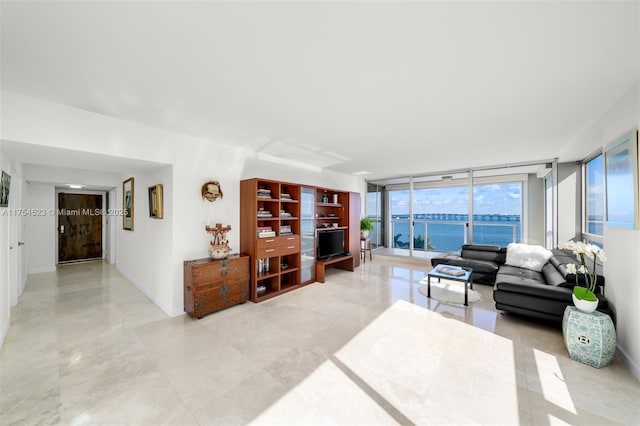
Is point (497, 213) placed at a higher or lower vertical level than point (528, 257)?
higher

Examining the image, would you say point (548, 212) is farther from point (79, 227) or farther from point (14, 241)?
point (79, 227)

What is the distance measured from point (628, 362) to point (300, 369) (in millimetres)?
2906

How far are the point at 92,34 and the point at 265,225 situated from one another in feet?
10.3

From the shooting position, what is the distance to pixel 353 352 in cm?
237

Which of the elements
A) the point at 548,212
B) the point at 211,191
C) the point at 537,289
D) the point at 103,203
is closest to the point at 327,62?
the point at 211,191

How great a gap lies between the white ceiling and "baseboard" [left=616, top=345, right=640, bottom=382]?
7.88 feet

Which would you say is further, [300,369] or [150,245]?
[150,245]

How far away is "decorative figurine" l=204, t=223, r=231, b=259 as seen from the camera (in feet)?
11.2

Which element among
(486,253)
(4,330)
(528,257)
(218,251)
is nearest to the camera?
(4,330)

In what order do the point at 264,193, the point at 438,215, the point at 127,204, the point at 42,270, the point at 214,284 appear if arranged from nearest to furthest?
the point at 214,284
the point at 264,193
the point at 127,204
the point at 42,270
the point at 438,215

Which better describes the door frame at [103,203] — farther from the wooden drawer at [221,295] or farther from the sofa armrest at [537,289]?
the sofa armrest at [537,289]

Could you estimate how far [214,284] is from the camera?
3.27 metres

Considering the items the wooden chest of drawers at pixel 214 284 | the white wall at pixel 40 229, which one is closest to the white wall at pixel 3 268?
the wooden chest of drawers at pixel 214 284

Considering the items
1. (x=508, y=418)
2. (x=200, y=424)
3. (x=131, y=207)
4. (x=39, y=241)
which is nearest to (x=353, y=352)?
(x=508, y=418)
